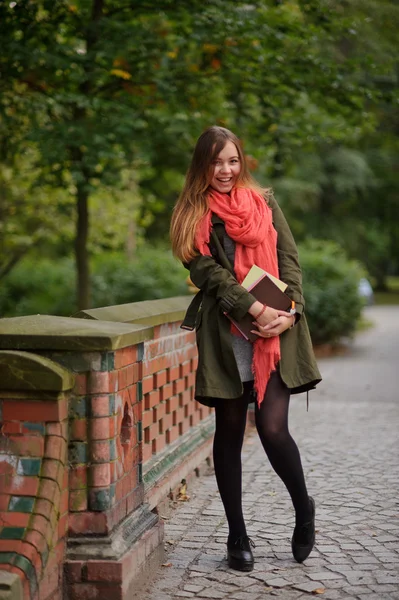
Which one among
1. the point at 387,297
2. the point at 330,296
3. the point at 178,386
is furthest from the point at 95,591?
the point at 387,297

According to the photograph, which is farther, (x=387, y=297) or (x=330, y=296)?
(x=387, y=297)

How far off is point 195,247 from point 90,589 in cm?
151

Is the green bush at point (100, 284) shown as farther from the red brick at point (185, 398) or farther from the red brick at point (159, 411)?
the red brick at point (159, 411)

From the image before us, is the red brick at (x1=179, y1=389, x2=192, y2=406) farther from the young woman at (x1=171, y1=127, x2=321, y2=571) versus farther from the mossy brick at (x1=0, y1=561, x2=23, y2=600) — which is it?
→ the mossy brick at (x1=0, y1=561, x2=23, y2=600)

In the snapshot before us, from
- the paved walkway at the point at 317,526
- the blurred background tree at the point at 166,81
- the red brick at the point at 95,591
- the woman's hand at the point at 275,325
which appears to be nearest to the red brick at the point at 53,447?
the red brick at the point at 95,591

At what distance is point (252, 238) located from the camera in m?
3.95

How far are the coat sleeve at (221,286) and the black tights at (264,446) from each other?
34 centimetres

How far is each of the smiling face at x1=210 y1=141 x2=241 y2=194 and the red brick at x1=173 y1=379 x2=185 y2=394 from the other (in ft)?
6.01

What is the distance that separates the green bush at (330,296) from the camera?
15.3m

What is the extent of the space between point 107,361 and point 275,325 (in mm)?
790

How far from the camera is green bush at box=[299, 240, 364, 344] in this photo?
603 inches

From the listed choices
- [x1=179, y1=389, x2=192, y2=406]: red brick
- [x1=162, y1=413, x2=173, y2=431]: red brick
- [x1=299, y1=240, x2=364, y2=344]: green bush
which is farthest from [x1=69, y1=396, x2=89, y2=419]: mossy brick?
[x1=299, y1=240, x2=364, y2=344]: green bush

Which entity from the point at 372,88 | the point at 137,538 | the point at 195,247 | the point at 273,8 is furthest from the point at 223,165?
the point at 372,88

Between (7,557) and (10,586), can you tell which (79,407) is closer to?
(7,557)
